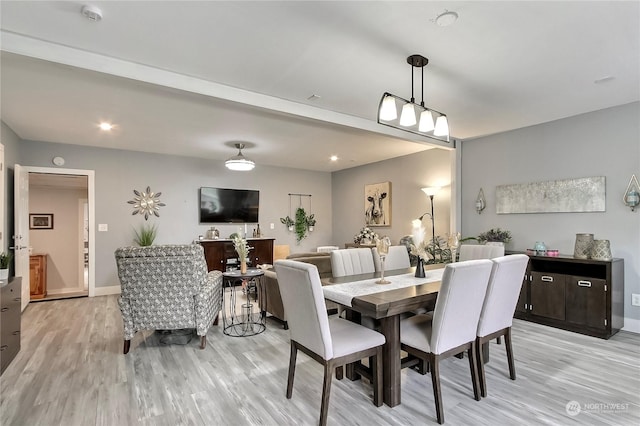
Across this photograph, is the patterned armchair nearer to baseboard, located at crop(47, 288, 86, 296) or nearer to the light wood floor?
the light wood floor

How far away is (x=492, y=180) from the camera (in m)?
4.95

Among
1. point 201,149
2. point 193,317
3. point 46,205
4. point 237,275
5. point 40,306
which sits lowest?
point 40,306

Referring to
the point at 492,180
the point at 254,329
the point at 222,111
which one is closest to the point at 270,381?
the point at 254,329

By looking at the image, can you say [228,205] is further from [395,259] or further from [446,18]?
[446,18]

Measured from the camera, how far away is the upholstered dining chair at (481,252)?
338 cm

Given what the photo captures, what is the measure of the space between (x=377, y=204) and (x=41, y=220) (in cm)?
708

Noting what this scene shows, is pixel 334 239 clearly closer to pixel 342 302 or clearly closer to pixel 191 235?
pixel 191 235

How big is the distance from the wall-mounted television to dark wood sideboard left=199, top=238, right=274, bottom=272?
0.57 meters

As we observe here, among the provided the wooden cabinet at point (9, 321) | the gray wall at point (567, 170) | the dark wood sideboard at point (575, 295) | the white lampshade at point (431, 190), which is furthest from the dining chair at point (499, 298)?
the wooden cabinet at point (9, 321)

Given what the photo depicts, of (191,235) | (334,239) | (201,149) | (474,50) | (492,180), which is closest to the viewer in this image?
(474,50)

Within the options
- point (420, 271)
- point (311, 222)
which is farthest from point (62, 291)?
point (420, 271)

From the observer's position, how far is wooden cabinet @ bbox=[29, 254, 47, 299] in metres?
6.50

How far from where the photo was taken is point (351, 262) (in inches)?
125

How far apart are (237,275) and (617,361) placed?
3.70 meters
